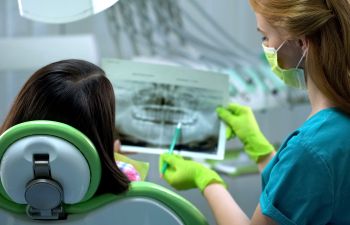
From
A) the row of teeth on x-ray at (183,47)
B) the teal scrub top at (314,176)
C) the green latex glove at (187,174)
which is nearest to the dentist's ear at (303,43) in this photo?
the teal scrub top at (314,176)

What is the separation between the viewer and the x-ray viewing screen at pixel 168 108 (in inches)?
60.1

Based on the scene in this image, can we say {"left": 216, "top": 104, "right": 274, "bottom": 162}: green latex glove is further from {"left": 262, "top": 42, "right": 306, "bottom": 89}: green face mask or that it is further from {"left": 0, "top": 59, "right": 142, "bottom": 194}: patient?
{"left": 0, "top": 59, "right": 142, "bottom": 194}: patient

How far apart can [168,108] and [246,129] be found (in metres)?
0.22

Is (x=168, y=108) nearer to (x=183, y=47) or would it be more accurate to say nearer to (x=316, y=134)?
(x=316, y=134)

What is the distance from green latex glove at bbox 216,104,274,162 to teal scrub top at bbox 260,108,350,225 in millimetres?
414

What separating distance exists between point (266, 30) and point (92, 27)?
1488mm

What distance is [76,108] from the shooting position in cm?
108

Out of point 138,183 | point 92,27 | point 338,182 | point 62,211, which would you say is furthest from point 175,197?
point 92,27

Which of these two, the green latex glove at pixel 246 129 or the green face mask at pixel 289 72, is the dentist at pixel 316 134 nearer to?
the green face mask at pixel 289 72

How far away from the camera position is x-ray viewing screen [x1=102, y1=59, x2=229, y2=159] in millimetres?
1525

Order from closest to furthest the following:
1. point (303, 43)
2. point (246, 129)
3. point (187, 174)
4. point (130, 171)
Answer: point (303, 43) → point (130, 171) → point (187, 174) → point (246, 129)

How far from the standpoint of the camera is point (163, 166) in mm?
1475

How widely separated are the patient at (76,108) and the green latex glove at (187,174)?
31 centimetres

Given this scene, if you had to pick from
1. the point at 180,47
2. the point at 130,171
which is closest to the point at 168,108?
the point at 130,171
